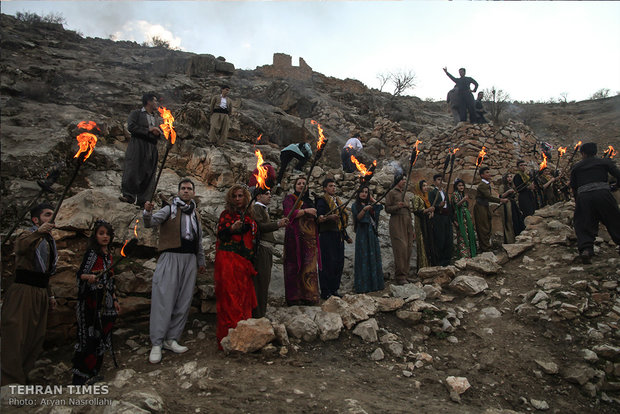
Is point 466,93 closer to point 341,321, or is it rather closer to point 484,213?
point 484,213

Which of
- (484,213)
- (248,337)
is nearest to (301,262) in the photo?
(248,337)

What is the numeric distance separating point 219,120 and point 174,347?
249 inches

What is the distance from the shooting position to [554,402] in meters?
2.83

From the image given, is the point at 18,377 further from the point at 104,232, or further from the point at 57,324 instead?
the point at 104,232

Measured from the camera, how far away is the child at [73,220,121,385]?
3.06 m

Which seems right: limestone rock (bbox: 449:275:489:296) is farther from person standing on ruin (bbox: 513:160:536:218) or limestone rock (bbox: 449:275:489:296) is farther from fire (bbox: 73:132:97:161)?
fire (bbox: 73:132:97:161)

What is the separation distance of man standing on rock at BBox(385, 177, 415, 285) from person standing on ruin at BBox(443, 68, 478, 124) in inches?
261

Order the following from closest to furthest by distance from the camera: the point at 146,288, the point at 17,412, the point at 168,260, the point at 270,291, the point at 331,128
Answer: the point at 17,412 < the point at 168,260 < the point at 146,288 < the point at 270,291 < the point at 331,128

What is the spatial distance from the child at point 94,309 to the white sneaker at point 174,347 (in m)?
0.52

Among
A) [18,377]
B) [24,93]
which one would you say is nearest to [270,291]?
[18,377]

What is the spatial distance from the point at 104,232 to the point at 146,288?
1069 mm

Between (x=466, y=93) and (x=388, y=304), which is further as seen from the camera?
(x=466, y=93)

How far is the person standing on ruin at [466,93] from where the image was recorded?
35.5ft

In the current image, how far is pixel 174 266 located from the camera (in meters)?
3.55
